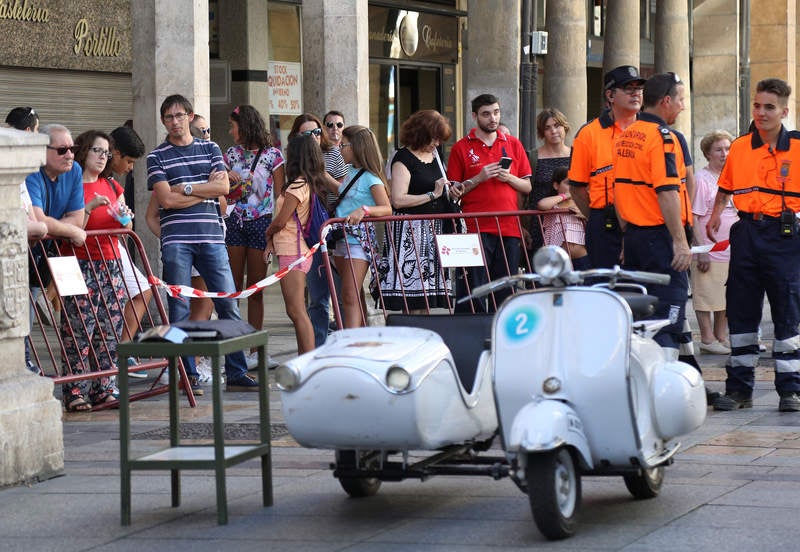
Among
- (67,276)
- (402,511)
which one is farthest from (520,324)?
(67,276)

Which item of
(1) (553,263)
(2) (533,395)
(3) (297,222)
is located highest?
(3) (297,222)

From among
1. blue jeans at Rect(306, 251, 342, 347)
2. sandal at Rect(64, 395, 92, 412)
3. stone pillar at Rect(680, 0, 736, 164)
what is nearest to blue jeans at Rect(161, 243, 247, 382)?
blue jeans at Rect(306, 251, 342, 347)

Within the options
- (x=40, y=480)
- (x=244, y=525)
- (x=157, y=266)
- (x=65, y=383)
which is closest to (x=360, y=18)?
(x=157, y=266)

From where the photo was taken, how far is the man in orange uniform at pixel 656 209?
8.84 m

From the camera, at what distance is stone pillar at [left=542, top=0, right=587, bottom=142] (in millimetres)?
21938

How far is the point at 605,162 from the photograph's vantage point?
9281mm

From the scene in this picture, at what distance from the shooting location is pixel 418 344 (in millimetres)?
6465

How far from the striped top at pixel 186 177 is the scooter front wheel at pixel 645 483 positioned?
4774 millimetres

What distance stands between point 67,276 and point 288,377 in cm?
374

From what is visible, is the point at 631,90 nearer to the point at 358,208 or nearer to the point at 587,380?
the point at 358,208

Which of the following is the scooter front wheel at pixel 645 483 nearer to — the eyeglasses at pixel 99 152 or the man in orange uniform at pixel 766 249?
the man in orange uniform at pixel 766 249

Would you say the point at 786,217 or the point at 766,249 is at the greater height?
the point at 786,217

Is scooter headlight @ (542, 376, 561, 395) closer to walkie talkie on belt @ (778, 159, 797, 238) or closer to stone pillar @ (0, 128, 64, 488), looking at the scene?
stone pillar @ (0, 128, 64, 488)

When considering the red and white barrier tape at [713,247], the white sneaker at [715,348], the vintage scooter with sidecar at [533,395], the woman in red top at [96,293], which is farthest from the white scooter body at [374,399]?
the white sneaker at [715,348]
